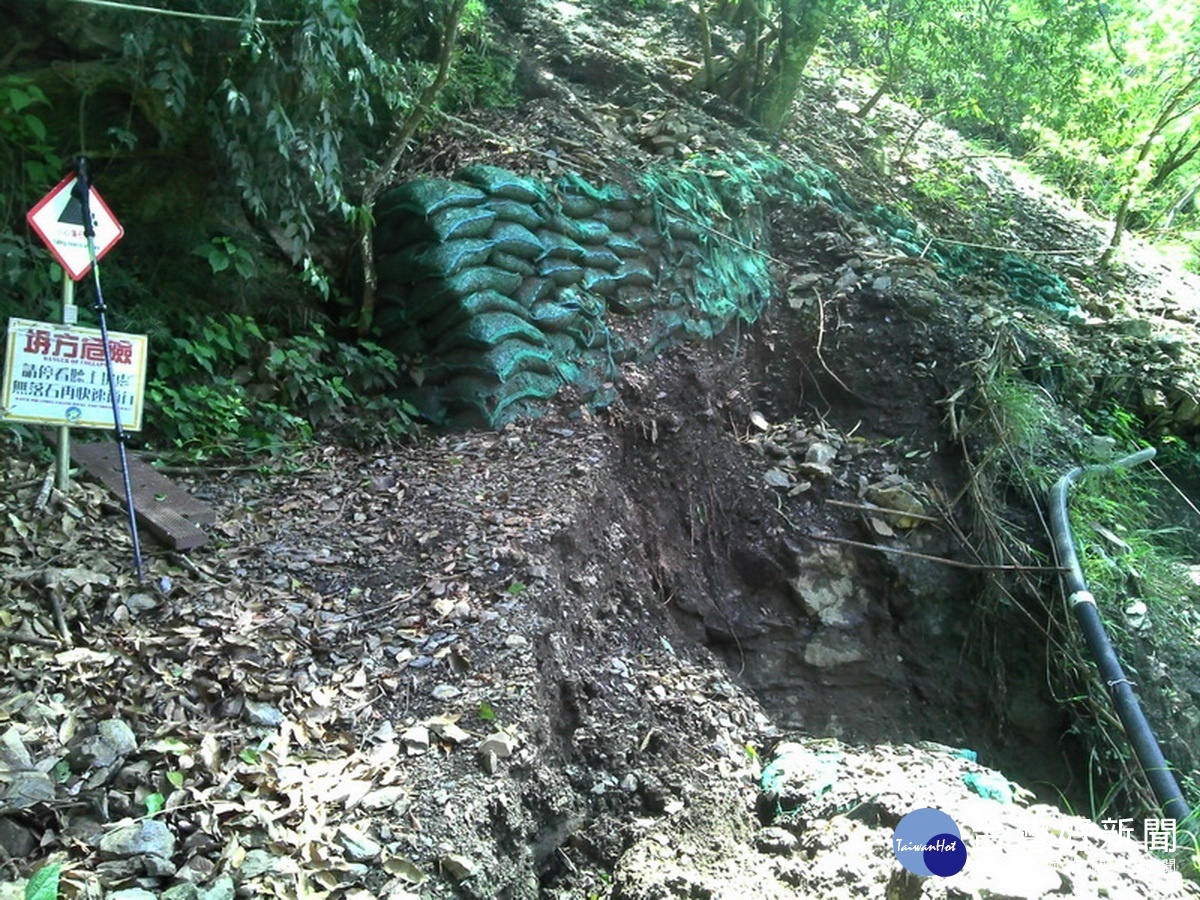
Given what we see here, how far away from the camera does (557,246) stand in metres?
5.10

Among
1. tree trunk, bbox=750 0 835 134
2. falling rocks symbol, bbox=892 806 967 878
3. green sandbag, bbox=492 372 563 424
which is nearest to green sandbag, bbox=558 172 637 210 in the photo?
green sandbag, bbox=492 372 563 424

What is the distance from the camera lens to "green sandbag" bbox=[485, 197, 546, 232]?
495 cm

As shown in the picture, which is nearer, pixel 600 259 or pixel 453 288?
pixel 453 288

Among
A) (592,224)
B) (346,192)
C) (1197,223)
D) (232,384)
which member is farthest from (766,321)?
(1197,223)

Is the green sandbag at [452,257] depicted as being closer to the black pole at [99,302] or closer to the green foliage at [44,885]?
the black pole at [99,302]

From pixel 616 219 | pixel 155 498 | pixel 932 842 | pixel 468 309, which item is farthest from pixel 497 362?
pixel 932 842

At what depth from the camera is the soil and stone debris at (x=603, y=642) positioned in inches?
99.1

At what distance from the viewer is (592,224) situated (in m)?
5.36

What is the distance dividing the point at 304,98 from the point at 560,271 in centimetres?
152

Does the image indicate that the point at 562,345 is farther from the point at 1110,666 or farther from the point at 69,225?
the point at 1110,666

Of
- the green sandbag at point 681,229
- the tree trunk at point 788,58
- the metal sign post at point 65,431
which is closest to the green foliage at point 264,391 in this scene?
the metal sign post at point 65,431

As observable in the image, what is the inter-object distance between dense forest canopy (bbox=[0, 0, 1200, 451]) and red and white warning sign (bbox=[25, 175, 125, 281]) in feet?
2.45

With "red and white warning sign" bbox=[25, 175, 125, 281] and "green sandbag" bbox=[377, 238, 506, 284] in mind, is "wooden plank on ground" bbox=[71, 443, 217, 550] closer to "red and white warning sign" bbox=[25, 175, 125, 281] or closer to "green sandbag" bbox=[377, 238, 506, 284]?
"red and white warning sign" bbox=[25, 175, 125, 281]

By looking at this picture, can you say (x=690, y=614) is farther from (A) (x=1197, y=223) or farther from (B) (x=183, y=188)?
(A) (x=1197, y=223)
